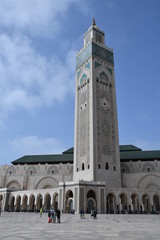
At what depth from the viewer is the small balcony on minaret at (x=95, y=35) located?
41.0 metres

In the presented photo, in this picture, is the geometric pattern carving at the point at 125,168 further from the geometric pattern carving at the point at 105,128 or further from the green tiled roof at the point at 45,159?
the green tiled roof at the point at 45,159

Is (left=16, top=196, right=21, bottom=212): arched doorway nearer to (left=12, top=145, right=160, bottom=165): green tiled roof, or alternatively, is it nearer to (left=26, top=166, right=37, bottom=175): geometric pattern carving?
(left=26, top=166, right=37, bottom=175): geometric pattern carving

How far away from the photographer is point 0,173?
4388 cm

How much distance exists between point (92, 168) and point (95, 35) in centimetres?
2597

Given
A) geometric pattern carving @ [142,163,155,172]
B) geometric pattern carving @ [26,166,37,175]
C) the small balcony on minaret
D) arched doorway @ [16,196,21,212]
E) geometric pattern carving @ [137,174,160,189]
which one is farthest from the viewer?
geometric pattern carving @ [26,166,37,175]

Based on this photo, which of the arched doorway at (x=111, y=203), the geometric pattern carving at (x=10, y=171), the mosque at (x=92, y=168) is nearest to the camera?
the mosque at (x=92, y=168)

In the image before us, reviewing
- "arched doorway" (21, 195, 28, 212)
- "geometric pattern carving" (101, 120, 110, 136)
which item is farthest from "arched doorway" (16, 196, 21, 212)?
"geometric pattern carving" (101, 120, 110, 136)

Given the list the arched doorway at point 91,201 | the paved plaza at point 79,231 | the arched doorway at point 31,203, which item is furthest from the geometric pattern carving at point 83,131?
the paved plaza at point 79,231

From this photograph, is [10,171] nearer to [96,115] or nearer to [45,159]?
[45,159]

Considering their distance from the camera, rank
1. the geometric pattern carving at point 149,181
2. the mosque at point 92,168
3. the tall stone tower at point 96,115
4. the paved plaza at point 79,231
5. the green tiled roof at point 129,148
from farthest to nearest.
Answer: the green tiled roof at point 129,148, the geometric pattern carving at point 149,181, the tall stone tower at point 96,115, the mosque at point 92,168, the paved plaza at point 79,231

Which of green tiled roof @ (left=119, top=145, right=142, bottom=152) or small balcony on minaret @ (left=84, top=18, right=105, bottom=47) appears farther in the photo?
green tiled roof @ (left=119, top=145, right=142, bottom=152)

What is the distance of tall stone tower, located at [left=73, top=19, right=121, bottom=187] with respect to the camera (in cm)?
3156

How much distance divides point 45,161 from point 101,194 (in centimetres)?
1988

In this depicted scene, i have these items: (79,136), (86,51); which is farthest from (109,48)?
(79,136)
